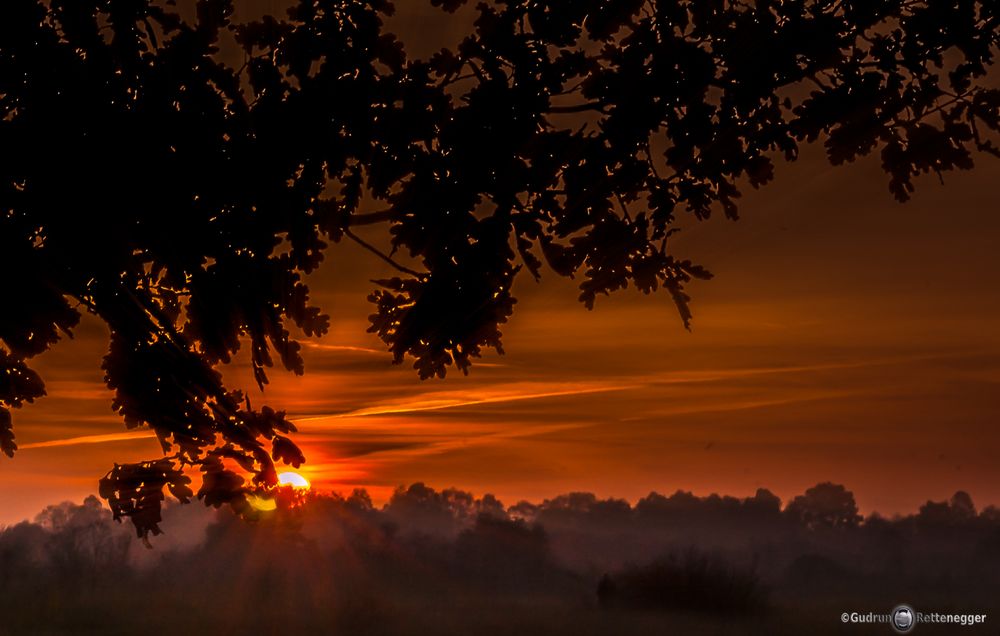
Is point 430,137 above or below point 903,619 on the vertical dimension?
above

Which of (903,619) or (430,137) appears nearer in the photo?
(430,137)

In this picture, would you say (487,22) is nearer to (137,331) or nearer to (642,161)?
(642,161)

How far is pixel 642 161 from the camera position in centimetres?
859

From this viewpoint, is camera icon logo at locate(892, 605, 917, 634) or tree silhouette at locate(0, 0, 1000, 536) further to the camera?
camera icon logo at locate(892, 605, 917, 634)

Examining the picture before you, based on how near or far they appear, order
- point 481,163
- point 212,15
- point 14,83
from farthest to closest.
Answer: point 212,15 < point 14,83 < point 481,163

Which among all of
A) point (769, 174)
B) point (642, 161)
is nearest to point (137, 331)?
point (642, 161)

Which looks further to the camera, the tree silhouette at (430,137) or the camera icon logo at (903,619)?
the camera icon logo at (903,619)

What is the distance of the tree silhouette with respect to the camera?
8.45 metres

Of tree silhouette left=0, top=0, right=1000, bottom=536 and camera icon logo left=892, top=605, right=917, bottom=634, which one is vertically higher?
tree silhouette left=0, top=0, right=1000, bottom=536

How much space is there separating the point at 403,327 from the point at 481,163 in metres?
1.62

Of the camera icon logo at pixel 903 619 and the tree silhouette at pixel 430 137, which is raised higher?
the tree silhouette at pixel 430 137

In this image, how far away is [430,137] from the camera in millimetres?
8820

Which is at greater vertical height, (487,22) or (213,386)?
(487,22)

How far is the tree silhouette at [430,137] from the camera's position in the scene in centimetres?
845
